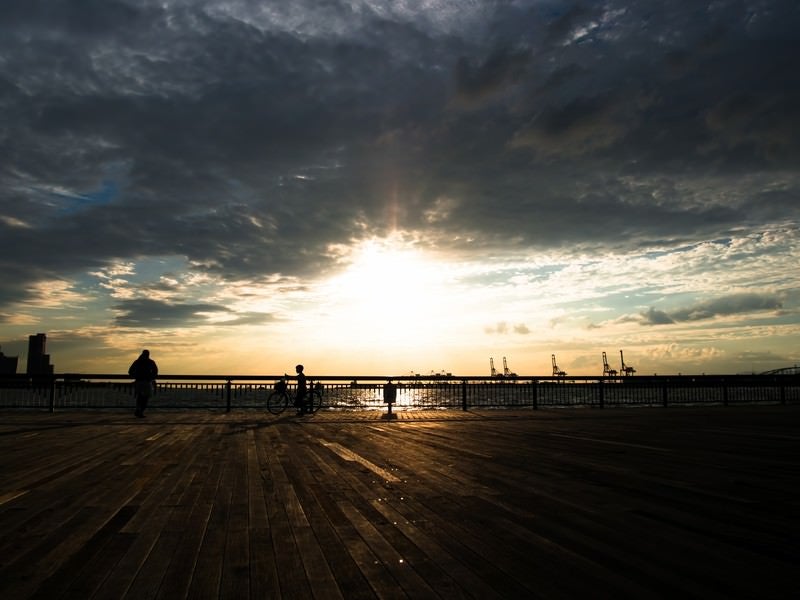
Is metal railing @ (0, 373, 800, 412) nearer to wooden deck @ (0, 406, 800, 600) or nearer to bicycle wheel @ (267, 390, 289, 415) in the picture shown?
bicycle wheel @ (267, 390, 289, 415)

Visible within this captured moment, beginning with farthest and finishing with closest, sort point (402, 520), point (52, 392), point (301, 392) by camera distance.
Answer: point (301, 392), point (52, 392), point (402, 520)

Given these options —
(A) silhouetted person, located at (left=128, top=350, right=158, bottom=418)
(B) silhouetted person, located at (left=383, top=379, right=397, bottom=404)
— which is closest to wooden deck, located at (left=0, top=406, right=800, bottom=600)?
(A) silhouetted person, located at (left=128, top=350, right=158, bottom=418)

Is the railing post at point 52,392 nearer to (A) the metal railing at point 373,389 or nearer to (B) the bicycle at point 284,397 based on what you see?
(A) the metal railing at point 373,389

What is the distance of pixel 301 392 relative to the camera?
20.8 m

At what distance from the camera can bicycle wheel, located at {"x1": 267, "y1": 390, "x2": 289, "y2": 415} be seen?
20.9 m

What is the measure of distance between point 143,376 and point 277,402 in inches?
183

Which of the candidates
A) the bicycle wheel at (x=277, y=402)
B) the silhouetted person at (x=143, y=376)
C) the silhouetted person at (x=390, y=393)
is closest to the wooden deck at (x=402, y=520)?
the silhouetted person at (x=143, y=376)

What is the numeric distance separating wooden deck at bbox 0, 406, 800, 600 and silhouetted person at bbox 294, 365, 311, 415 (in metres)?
9.85

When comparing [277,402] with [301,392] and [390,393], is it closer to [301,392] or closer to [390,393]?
[301,392]

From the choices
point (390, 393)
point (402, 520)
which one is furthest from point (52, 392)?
point (402, 520)

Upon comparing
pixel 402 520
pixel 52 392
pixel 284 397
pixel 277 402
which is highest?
pixel 52 392

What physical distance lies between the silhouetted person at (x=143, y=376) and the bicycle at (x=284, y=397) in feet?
13.0

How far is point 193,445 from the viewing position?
1091 centimetres

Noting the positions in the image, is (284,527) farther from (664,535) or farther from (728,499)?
(728,499)
